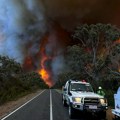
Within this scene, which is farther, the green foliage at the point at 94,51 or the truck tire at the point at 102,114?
the green foliage at the point at 94,51

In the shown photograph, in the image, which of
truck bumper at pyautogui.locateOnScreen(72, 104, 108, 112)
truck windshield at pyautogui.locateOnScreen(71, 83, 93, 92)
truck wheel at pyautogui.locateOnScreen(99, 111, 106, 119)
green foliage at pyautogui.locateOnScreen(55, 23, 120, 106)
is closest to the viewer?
truck bumper at pyautogui.locateOnScreen(72, 104, 108, 112)

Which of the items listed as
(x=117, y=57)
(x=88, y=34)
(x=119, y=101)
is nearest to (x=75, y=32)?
(x=88, y=34)

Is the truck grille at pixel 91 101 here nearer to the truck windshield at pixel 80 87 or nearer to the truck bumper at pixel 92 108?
the truck bumper at pixel 92 108

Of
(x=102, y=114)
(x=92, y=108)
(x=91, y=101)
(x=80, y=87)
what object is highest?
(x=80, y=87)

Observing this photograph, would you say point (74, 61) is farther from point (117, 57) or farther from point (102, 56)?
point (117, 57)

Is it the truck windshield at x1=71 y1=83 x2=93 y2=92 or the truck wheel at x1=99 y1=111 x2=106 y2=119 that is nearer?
the truck wheel at x1=99 y1=111 x2=106 y2=119

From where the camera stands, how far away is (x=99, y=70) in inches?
2287

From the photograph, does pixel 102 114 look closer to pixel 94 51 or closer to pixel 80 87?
pixel 80 87

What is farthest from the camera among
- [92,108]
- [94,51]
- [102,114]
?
[94,51]

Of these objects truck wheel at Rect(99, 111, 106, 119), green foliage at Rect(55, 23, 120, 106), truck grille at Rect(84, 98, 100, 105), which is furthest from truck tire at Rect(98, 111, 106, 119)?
green foliage at Rect(55, 23, 120, 106)

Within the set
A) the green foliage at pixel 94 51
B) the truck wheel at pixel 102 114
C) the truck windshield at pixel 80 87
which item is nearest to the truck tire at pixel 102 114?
the truck wheel at pixel 102 114

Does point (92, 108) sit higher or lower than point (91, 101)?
lower

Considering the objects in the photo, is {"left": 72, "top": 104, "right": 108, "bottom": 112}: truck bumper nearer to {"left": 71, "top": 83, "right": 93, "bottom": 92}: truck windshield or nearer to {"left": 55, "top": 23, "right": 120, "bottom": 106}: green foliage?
{"left": 71, "top": 83, "right": 93, "bottom": 92}: truck windshield

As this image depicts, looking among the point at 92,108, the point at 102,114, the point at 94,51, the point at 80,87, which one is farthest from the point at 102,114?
the point at 94,51
